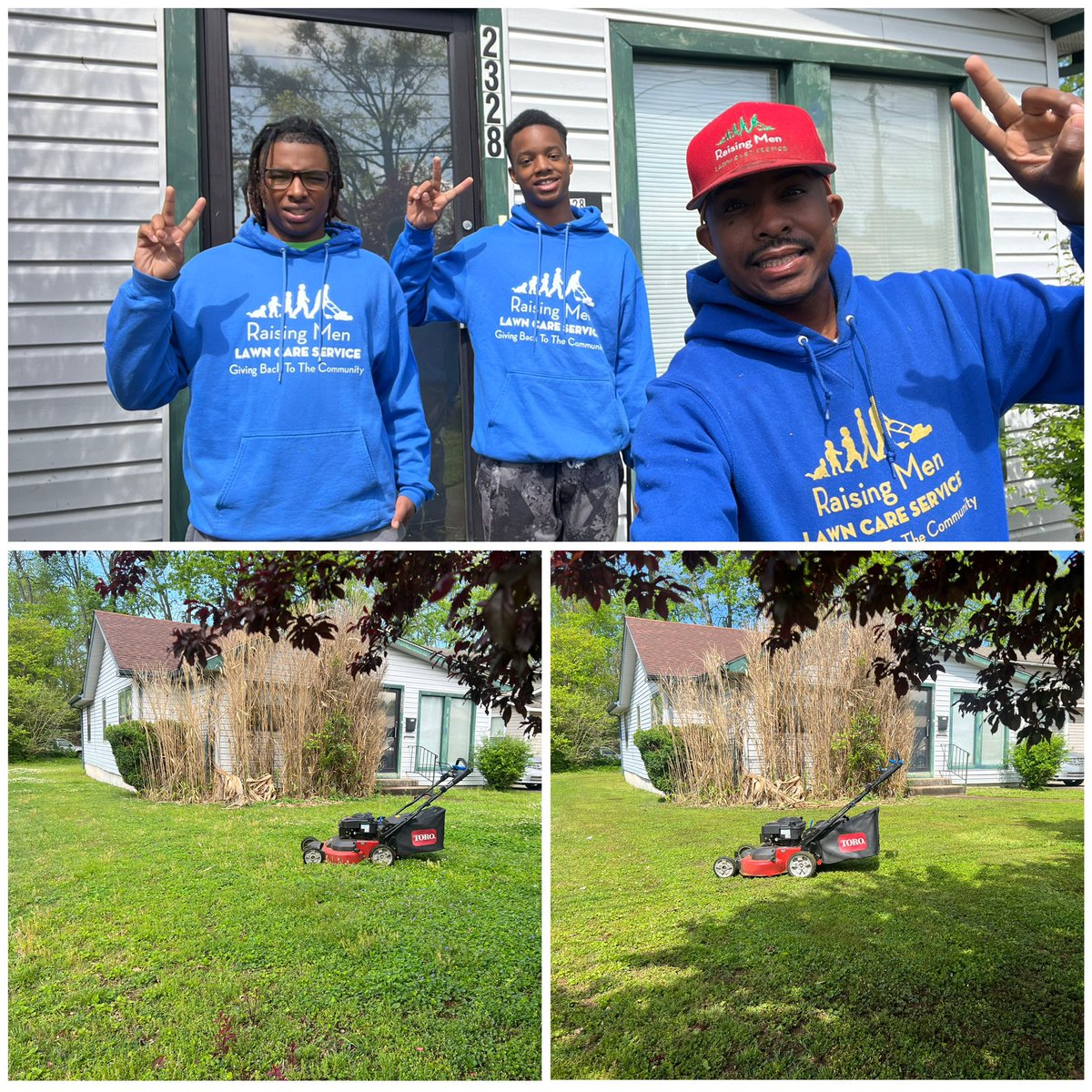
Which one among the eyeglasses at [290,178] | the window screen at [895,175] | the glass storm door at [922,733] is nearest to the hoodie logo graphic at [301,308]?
the eyeglasses at [290,178]

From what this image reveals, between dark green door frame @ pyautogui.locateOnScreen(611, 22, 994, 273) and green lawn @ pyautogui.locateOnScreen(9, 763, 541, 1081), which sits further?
dark green door frame @ pyautogui.locateOnScreen(611, 22, 994, 273)

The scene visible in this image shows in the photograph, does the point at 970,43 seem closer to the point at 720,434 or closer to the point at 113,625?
the point at 720,434

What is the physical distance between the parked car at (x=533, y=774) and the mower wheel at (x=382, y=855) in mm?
317

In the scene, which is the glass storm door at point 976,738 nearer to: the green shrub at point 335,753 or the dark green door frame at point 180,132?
the green shrub at point 335,753

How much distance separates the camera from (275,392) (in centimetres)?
343

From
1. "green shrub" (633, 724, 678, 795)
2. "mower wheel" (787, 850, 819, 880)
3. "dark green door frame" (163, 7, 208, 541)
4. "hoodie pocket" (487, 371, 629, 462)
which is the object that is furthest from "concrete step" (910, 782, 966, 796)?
"dark green door frame" (163, 7, 208, 541)

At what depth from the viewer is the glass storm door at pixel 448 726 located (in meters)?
2.39

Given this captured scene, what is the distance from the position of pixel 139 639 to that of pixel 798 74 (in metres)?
4.65

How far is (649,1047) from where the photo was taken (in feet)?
7.75

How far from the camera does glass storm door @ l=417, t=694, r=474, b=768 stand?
239 centimetres

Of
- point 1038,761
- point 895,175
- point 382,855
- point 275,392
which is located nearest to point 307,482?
point 275,392

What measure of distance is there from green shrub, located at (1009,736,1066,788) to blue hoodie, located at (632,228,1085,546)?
0.48 m

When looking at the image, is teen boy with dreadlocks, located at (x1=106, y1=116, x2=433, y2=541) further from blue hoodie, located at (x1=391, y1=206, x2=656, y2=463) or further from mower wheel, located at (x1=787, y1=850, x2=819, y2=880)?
mower wheel, located at (x1=787, y1=850, x2=819, y2=880)

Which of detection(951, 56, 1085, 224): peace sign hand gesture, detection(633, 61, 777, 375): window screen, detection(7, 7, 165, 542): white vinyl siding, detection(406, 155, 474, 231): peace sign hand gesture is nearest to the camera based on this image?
detection(951, 56, 1085, 224): peace sign hand gesture
